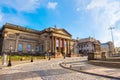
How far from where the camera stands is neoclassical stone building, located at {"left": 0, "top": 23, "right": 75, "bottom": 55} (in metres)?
52.0

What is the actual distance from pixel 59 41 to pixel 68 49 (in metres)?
9.91

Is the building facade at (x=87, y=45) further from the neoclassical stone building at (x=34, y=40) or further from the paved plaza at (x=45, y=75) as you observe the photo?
the paved plaza at (x=45, y=75)

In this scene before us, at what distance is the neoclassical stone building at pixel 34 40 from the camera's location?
5197 centimetres

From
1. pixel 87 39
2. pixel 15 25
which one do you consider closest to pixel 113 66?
pixel 15 25

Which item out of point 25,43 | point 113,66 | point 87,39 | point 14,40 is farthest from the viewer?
point 87,39

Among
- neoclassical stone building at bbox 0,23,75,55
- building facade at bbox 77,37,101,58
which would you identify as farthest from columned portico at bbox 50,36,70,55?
building facade at bbox 77,37,101,58

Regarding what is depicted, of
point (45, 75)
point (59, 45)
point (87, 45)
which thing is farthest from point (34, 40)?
point (45, 75)

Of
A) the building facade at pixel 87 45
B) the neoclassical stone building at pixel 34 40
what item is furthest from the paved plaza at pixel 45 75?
the building facade at pixel 87 45

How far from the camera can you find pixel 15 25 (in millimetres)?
55781

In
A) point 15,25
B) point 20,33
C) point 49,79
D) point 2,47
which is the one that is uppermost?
point 15,25

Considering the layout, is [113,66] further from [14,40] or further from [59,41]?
[59,41]

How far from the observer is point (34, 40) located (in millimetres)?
62781

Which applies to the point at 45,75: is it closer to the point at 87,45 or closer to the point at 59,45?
the point at 59,45

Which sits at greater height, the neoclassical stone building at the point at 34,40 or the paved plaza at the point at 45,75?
the neoclassical stone building at the point at 34,40
